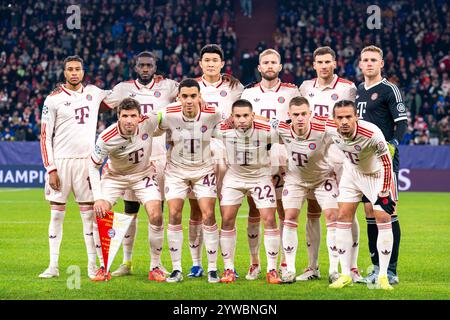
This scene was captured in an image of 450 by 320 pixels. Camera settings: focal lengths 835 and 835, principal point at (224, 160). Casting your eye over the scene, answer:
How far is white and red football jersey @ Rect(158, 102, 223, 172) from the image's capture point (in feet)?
31.5

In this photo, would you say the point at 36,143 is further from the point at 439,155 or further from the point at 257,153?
the point at 257,153

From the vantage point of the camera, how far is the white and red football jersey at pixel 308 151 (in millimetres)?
9383

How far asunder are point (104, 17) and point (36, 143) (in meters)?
9.62

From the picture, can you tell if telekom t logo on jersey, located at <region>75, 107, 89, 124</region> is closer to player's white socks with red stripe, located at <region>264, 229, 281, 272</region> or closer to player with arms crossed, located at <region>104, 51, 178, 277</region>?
player with arms crossed, located at <region>104, 51, 178, 277</region>

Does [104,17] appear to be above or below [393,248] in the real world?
above

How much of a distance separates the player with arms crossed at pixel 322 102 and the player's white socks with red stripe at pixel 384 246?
2.66ft

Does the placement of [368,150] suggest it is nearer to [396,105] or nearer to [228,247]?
[396,105]

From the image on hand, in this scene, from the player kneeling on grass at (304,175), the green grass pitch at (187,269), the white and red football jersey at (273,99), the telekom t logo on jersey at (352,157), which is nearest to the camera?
the green grass pitch at (187,269)

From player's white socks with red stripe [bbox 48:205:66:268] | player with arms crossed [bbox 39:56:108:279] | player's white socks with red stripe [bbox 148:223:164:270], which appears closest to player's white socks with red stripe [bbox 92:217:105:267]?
player with arms crossed [bbox 39:56:108:279]

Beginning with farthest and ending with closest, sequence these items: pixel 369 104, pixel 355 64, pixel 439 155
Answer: pixel 355 64, pixel 439 155, pixel 369 104

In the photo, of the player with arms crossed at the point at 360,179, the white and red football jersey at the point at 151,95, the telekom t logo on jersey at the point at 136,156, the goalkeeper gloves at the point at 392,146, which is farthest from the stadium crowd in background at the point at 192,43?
the player with arms crossed at the point at 360,179

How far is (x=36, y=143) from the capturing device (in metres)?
26.1

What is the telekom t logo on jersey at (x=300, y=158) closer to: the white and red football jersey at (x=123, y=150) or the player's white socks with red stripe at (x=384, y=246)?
the player's white socks with red stripe at (x=384, y=246)
